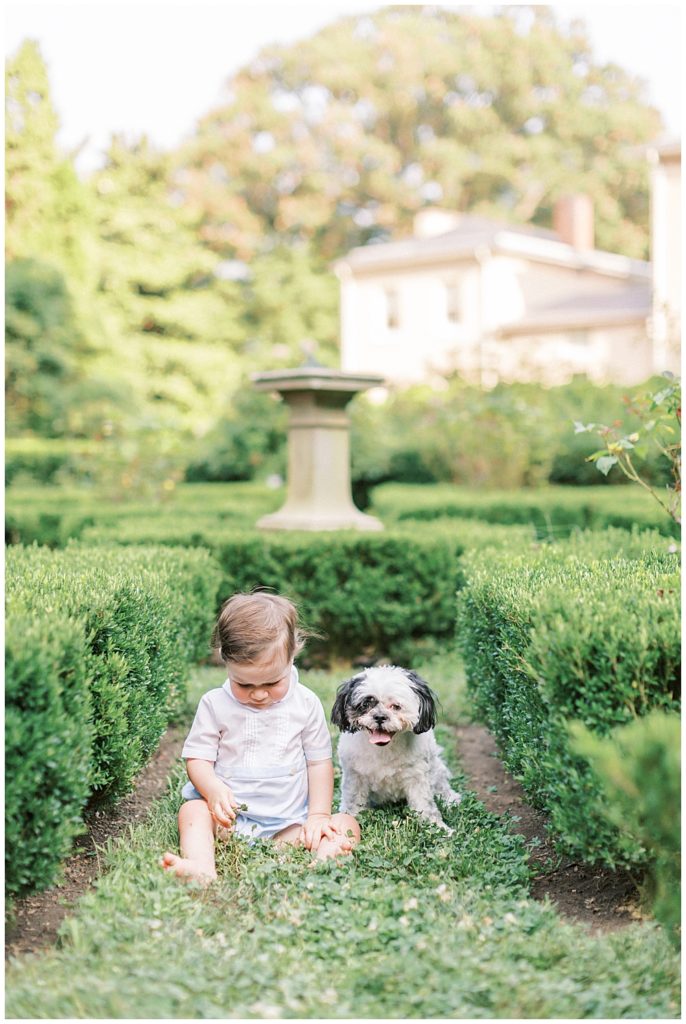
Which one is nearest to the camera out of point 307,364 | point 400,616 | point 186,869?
point 186,869

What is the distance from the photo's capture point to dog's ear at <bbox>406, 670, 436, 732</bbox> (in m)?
3.51

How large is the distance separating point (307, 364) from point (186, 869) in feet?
17.0

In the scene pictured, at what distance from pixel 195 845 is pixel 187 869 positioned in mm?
150

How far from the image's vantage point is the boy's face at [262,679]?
11.2ft

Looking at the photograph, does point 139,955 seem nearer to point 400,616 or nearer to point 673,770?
point 673,770

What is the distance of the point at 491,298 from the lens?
25781mm

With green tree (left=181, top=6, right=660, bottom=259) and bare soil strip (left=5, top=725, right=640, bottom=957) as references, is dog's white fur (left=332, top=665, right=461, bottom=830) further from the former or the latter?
green tree (left=181, top=6, right=660, bottom=259)

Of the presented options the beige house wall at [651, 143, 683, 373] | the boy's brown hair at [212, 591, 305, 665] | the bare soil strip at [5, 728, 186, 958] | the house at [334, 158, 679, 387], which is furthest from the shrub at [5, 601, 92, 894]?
the house at [334, 158, 679, 387]

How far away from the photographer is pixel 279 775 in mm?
3496

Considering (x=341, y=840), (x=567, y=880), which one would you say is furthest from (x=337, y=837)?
(x=567, y=880)

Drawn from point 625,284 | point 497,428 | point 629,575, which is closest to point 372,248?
point 625,284

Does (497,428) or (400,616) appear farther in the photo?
(497,428)

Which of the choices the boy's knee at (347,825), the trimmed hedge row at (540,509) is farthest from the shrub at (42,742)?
the trimmed hedge row at (540,509)

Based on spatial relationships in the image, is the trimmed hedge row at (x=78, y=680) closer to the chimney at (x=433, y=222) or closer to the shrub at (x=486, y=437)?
the shrub at (x=486, y=437)
